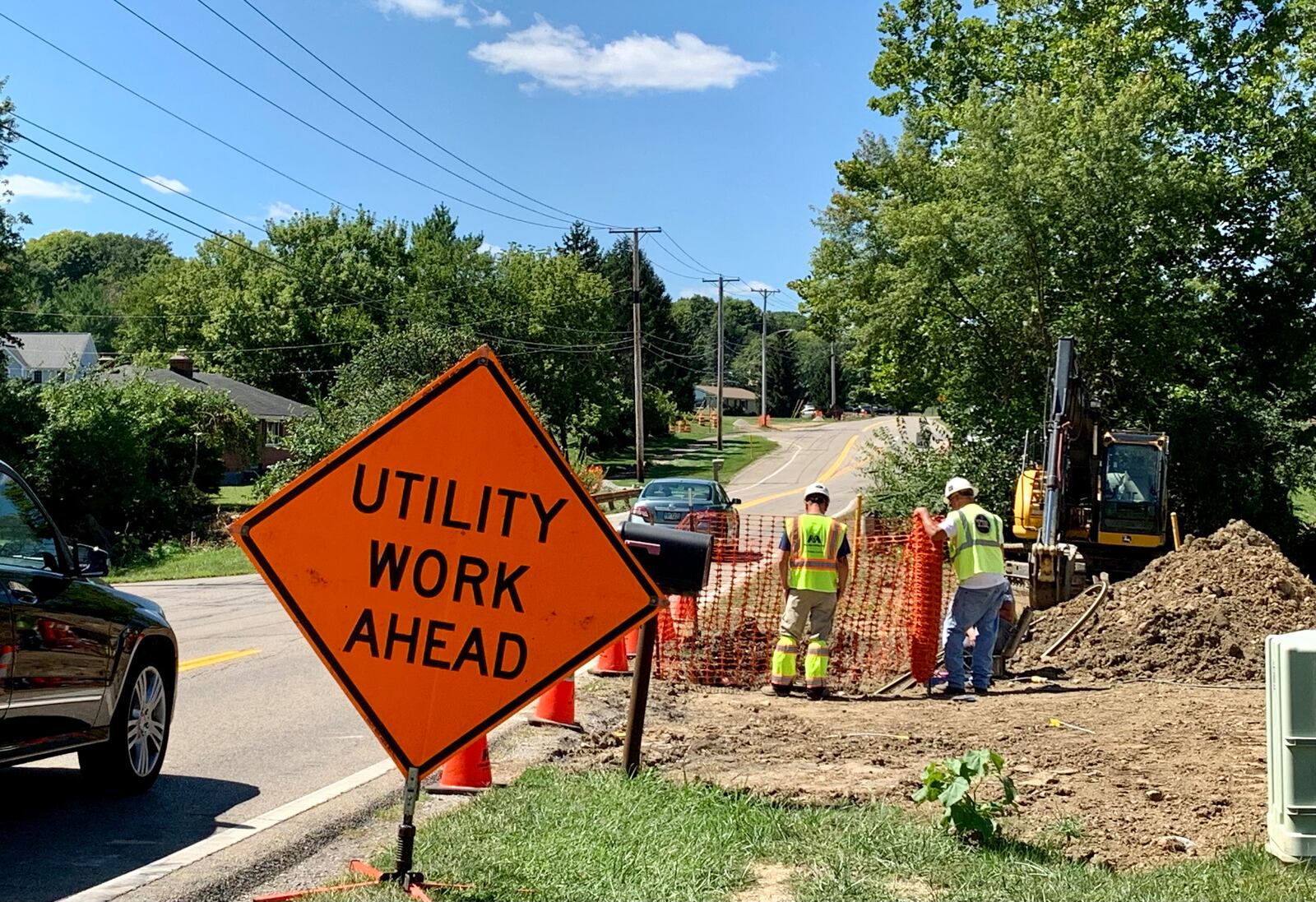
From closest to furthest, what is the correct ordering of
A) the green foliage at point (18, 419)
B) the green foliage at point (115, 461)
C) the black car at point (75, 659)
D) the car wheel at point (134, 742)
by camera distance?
the black car at point (75, 659) < the car wheel at point (134, 742) < the green foliage at point (18, 419) < the green foliage at point (115, 461)

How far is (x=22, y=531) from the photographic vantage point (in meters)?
6.84

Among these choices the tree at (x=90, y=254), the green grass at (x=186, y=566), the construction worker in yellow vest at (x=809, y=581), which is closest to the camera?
the construction worker in yellow vest at (x=809, y=581)

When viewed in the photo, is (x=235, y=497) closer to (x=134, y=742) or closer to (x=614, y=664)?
(x=614, y=664)

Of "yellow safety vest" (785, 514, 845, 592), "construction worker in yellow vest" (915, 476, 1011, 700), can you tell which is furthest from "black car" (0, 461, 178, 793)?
"construction worker in yellow vest" (915, 476, 1011, 700)

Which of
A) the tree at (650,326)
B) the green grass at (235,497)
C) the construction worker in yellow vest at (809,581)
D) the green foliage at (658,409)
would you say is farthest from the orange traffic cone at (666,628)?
the green foliage at (658,409)

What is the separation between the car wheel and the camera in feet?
24.1

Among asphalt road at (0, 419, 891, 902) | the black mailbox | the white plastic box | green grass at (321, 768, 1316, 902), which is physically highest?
the black mailbox

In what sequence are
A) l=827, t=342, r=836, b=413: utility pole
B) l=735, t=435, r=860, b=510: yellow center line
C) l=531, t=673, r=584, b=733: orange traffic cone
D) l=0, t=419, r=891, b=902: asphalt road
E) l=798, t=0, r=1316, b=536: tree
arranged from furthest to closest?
l=827, t=342, r=836, b=413: utility pole < l=735, t=435, r=860, b=510: yellow center line < l=798, t=0, r=1316, b=536: tree < l=531, t=673, r=584, b=733: orange traffic cone < l=0, t=419, r=891, b=902: asphalt road

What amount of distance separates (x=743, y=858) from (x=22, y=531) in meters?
3.92

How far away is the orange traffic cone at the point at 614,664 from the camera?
1249 centimetres

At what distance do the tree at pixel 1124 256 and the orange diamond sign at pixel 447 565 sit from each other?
25.3m

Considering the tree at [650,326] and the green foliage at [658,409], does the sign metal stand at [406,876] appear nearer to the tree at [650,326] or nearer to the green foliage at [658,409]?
the tree at [650,326]

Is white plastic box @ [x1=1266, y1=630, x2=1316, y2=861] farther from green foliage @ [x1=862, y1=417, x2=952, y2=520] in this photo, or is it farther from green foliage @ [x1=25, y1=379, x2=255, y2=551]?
green foliage @ [x1=25, y1=379, x2=255, y2=551]

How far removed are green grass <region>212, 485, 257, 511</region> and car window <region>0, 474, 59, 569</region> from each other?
1277 inches
